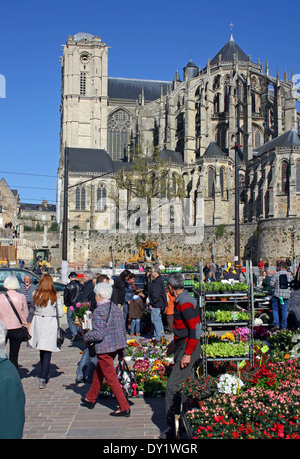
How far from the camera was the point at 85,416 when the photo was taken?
573 cm

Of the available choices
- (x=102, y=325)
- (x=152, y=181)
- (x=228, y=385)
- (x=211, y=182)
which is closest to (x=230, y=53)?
(x=211, y=182)

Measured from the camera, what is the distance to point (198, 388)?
4891 mm

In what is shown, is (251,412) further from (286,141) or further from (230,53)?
(230,53)

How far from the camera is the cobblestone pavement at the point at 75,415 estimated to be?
5113 mm

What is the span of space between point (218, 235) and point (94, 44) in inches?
1339

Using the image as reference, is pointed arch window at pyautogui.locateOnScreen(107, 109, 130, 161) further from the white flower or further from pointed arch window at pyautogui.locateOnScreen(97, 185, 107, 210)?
the white flower

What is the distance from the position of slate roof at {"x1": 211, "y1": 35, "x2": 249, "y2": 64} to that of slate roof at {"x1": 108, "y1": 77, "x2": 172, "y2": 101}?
10.8m

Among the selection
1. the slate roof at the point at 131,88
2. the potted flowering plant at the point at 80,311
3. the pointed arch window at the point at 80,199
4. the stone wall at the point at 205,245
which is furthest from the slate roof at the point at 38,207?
the potted flowering plant at the point at 80,311

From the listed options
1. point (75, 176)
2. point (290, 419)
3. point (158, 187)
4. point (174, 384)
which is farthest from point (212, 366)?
point (75, 176)

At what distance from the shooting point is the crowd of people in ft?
16.9

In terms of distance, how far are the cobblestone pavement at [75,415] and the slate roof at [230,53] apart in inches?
2114

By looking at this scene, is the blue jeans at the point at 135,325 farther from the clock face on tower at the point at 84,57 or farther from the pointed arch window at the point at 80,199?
the clock face on tower at the point at 84,57

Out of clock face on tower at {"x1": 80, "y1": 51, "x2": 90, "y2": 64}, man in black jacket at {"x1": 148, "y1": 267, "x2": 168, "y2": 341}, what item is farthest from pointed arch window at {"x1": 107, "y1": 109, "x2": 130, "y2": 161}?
man in black jacket at {"x1": 148, "y1": 267, "x2": 168, "y2": 341}

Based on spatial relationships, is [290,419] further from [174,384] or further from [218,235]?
[218,235]
